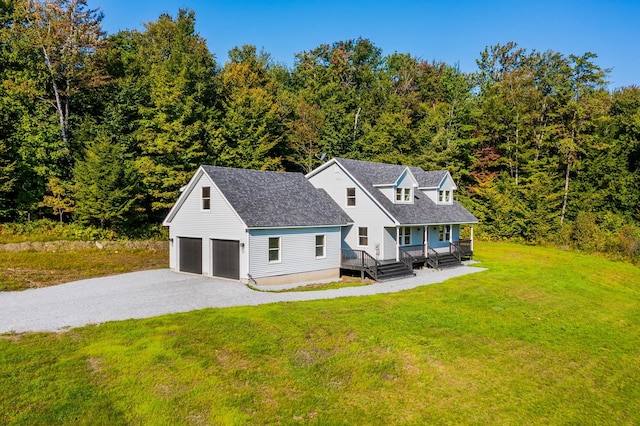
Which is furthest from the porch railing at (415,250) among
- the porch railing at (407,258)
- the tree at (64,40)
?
the tree at (64,40)

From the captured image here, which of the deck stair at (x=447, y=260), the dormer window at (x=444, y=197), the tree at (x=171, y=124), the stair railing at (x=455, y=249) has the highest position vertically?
the tree at (x=171, y=124)

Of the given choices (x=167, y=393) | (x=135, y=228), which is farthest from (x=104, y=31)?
(x=167, y=393)

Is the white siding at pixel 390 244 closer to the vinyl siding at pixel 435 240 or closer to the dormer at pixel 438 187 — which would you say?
the vinyl siding at pixel 435 240

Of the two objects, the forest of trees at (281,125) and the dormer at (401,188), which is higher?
the forest of trees at (281,125)

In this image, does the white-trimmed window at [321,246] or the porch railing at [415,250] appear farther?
the porch railing at [415,250]

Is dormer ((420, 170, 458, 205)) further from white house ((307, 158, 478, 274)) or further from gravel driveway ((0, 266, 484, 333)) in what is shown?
gravel driveway ((0, 266, 484, 333))

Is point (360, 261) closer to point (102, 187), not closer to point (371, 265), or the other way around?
point (371, 265)

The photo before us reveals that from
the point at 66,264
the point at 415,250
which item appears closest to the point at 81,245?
the point at 66,264
